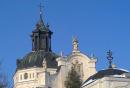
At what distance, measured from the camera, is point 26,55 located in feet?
371

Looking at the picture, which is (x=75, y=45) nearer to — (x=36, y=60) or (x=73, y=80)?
(x=73, y=80)

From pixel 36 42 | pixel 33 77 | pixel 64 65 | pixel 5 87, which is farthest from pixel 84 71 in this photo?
pixel 5 87

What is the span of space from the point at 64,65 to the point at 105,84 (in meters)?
21.2

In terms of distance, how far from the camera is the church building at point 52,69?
263 feet

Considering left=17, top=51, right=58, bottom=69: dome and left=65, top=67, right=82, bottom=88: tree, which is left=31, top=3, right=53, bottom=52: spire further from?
left=65, top=67, right=82, bottom=88: tree

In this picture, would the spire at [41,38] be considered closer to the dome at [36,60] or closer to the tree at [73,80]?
the dome at [36,60]

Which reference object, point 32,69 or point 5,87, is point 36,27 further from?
point 5,87

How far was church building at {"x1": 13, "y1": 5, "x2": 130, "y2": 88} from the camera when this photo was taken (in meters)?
80.1

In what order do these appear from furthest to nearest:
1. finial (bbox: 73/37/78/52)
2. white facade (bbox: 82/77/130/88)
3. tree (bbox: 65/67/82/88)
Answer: finial (bbox: 73/37/78/52)
tree (bbox: 65/67/82/88)
white facade (bbox: 82/77/130/88)

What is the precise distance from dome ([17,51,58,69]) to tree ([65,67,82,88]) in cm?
1054

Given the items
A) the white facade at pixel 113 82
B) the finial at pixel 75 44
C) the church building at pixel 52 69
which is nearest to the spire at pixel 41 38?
the church building at pixel 52 69

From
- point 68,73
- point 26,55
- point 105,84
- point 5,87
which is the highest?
point 26,55

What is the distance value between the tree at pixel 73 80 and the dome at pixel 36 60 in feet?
34.6

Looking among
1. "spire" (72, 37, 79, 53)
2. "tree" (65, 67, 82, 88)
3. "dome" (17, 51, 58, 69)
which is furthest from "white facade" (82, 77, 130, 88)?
"dome" (17, 51, 58, 69)
